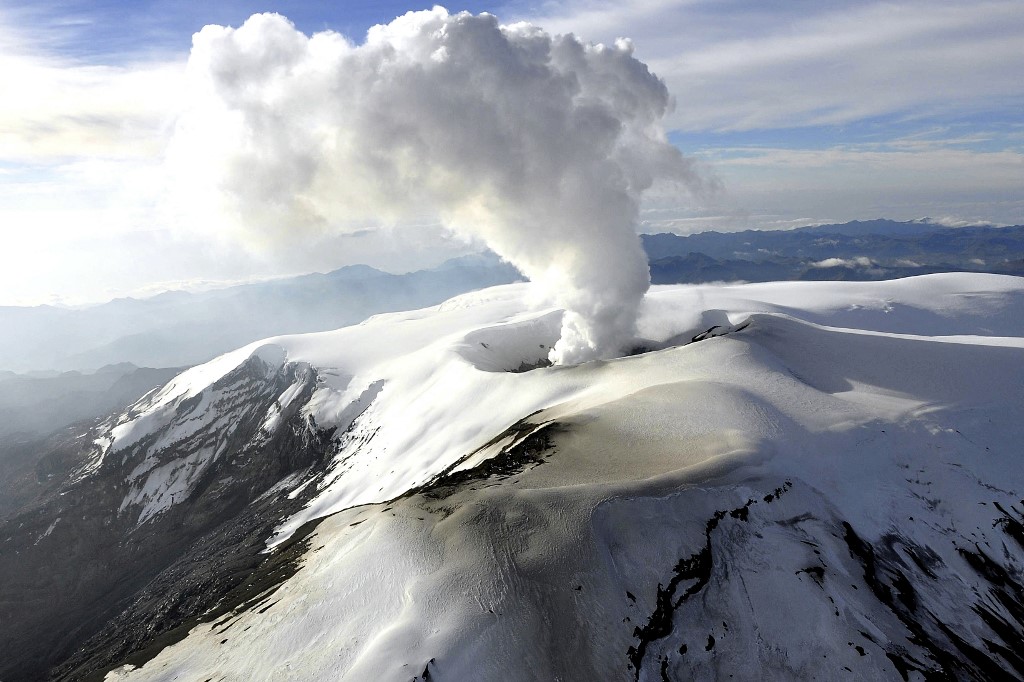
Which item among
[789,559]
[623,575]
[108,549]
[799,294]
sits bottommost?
[108,549]

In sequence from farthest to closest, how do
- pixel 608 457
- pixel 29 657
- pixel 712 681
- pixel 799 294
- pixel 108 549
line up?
pixel 799 294 → pixel 108 549 → pixel 29 657 → pixel 608 457 → pixel 712 681

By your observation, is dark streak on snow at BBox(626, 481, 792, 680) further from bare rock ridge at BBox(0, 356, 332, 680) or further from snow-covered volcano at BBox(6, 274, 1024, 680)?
bare rock ridge at BBox(0, 356, 332, 680)

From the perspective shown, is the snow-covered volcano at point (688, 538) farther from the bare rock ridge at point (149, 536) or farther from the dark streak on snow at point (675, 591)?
the bare rock ridge at point (149, 536)

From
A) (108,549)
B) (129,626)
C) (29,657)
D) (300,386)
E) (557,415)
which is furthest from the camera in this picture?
(300,386)

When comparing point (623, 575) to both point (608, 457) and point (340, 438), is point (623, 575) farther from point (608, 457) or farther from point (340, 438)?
point (340, 438)

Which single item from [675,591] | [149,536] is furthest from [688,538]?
[149,536]

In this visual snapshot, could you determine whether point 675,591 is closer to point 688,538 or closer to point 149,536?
point 688,538

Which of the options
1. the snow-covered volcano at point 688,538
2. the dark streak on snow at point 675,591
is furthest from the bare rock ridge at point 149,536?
the dark streak on snow at point 675,591

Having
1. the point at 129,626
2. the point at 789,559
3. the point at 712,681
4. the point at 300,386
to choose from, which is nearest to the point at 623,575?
the point at 712,681

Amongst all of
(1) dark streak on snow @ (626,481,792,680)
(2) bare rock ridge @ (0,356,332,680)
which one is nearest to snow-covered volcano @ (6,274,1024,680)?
(1) dark streak on snow @ (626,481,792,680)
